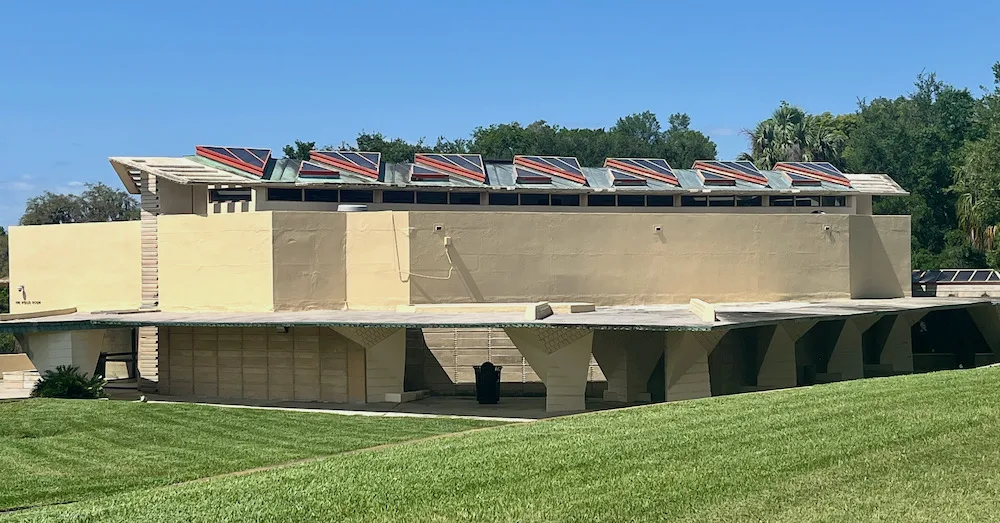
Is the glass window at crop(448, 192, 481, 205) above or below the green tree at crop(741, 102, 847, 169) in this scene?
below

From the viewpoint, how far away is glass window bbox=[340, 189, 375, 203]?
1719 inches

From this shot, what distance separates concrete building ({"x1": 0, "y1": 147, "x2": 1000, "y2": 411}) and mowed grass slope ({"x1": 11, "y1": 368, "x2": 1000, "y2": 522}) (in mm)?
12023

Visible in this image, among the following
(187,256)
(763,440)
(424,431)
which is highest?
(187,256)

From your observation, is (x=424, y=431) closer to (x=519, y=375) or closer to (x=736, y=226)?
(x=519, y=375)

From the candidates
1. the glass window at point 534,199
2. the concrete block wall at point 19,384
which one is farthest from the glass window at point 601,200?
the concrete block wall at point 19,384

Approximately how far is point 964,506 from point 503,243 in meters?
27.6

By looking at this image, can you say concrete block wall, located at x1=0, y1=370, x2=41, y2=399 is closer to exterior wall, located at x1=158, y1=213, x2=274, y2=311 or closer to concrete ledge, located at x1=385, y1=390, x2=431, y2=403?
exterior wall, located at x1=158, y1=213, x2=274, y2=311

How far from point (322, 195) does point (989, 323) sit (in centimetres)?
2918

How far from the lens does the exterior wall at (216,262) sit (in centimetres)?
3862

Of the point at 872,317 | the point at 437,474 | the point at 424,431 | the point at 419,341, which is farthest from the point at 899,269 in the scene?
the point at 437,474

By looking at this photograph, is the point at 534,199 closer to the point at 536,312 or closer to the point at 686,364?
the point at 536,312

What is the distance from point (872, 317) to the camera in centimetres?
4034

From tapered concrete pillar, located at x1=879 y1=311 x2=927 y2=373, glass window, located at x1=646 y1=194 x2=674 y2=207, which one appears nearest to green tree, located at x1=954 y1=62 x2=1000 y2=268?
tapered concrete pillar, located at x1=879 y1=311 x2=927 y2=373

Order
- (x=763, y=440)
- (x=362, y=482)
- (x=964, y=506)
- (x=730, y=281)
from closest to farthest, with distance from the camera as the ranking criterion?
(x=964, y=506) < (x=362, y=482) < (x=763, y=440) < (x=730, y=281)
